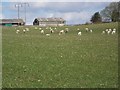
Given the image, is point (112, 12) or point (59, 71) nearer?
point (59, 71)

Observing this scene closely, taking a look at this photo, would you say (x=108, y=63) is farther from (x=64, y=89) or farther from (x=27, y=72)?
(x=64, y=89)

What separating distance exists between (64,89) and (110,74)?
3.83m

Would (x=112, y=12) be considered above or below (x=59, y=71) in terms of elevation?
above

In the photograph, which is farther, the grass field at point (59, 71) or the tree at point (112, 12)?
the tree at point (112, 12)

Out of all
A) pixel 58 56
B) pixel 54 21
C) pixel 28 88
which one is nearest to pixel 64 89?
pixel 28 88

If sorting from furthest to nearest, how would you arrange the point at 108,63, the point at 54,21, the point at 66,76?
the point at 54,21, the point at 108,63, the point at 66,76

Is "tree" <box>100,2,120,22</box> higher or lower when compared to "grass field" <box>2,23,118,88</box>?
higher

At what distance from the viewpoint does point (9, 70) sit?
1709cm

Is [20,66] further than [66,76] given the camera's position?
Yes

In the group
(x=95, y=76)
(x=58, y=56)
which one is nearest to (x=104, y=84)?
(x=95, y=76)

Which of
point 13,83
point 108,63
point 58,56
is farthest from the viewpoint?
point 58,56

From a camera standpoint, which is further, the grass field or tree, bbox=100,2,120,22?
tree, bbox=100,2,120,22

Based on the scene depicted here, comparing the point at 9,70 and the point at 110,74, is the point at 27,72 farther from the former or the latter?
the point at 110,74

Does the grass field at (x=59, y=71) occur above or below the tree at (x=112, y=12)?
below
